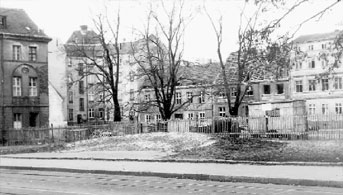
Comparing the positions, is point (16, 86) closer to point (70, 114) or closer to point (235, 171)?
point (235, 171)

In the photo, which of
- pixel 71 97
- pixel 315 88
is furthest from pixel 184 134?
pixel 71 97

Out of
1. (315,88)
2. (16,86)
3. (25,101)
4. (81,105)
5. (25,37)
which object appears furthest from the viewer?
(81,105)

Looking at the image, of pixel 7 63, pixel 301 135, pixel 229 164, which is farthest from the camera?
pixel 7 63

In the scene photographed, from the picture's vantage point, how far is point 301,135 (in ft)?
91.7

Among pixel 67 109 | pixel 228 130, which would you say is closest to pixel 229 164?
pixel 228 130

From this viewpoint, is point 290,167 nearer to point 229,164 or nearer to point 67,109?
point 229,164

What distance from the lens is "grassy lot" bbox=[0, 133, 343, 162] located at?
1975 centimetres

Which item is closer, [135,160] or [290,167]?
[290,167]

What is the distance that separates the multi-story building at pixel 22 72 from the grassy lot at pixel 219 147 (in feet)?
56.5

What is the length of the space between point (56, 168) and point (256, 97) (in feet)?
191

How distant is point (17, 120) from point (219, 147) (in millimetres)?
30869

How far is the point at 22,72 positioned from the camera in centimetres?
5119

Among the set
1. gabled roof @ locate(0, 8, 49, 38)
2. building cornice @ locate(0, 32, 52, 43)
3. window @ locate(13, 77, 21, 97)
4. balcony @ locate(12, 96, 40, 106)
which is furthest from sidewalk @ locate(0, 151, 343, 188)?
gabled roof @ locate(0, 8, 49, 38)

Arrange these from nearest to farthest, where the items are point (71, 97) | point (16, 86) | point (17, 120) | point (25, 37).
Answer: point (17, 120)
point (16, 86)
point (25, 37)
point (71, 97)
